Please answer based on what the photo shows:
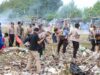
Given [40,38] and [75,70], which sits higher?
[40,38]

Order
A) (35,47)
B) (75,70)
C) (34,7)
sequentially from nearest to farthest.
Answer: (75,70) → (35,47) → (34,7)

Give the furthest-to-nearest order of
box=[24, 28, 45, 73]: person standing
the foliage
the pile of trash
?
1. the foliage
2. box=[24, 28, 45, 73]: person standing
3. the pile of trash

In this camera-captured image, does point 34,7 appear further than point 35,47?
Yes

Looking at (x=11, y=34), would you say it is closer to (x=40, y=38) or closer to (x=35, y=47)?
(x=40, y=38)

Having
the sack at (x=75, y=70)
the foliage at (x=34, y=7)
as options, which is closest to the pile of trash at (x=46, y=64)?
the sack at (x=75, y=70)

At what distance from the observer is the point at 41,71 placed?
47.5 feet

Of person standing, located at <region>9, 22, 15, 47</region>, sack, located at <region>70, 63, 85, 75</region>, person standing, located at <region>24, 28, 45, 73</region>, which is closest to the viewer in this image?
sack, located at <region>70, 63, 85, 75</region>

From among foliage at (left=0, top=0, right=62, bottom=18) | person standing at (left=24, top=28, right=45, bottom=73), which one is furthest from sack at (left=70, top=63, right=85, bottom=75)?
foliage at (left=0, top=0, right=62, bottom=18)

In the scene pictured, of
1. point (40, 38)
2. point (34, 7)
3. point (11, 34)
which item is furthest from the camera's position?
point (34, 7)

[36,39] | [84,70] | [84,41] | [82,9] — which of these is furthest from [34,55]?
[82,9]

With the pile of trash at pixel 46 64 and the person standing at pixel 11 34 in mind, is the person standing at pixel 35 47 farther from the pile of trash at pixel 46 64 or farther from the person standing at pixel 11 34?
the person standing at pixel 11 34

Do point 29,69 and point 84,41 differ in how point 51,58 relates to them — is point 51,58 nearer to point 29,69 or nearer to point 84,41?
point 29,69

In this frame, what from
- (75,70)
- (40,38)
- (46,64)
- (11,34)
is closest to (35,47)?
(40,38)

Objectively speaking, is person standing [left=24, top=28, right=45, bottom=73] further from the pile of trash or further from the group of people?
the pile of trash
